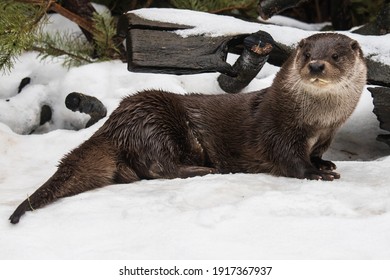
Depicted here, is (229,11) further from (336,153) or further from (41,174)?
(41,174)

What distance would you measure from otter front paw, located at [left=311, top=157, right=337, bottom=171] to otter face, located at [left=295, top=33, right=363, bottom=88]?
0.47m

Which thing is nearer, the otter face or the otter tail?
the otter tail

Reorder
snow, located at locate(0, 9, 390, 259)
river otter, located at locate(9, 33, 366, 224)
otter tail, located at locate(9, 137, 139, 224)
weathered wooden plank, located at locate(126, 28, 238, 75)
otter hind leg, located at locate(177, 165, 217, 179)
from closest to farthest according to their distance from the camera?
snow, located at locate(0, 9, 390, 259) < otter tail, located at locate(9, 137, 139, 224) < river otter, located at locate(9, 33, 366, 224) < otter hind leg, located at locate(177, 165, 217, 179) < weathered wooden plank, located at locate(126, 28, 238, 75)

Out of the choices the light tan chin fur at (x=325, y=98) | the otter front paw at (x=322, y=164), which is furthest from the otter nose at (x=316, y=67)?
the otter front paw at (x=322, y=164)

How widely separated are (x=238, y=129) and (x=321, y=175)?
0.60 m

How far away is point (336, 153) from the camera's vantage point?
15.4 ft

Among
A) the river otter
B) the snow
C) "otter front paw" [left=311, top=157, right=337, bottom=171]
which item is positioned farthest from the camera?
"otter front paw" [left=311, top=157, right=337, bottom=171]

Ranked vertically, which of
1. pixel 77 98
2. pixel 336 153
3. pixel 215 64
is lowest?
pixel 336 153

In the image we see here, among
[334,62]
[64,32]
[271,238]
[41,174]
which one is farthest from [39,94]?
[271,238]

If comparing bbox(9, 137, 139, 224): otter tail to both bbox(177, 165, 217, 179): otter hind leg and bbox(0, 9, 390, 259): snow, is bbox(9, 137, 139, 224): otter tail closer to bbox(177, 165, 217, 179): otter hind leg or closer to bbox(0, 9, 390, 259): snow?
bbox(0, 9, 390, 259): snow

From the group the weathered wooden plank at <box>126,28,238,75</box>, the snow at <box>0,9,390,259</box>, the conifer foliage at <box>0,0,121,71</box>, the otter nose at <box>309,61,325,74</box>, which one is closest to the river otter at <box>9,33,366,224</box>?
the otter nose at <box>309,61,325,74</box>

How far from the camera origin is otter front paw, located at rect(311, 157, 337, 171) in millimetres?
3693

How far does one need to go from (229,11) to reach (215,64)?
1.43 meters

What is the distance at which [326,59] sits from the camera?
11.2 feet
